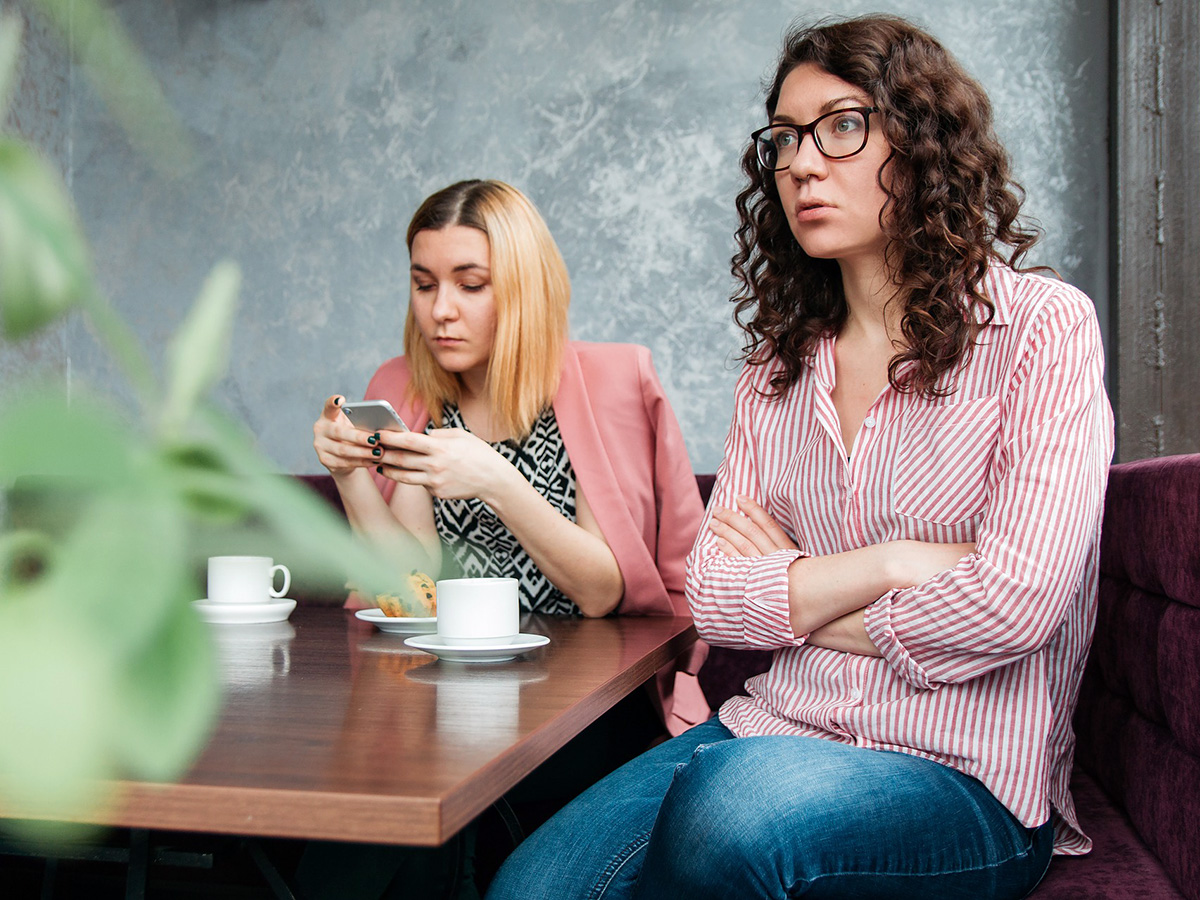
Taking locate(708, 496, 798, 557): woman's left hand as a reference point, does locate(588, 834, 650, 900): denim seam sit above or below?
below

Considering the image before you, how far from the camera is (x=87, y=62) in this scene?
6.0 inches

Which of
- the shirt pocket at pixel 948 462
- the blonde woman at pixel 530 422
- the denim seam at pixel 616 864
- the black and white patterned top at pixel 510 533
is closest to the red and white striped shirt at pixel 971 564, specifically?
the shirt pocket at pixel 948 462

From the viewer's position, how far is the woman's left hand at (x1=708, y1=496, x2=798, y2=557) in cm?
131

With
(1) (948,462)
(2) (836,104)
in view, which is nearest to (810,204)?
(2) (836,104)

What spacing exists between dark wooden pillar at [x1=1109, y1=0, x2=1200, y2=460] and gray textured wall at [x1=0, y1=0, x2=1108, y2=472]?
0.20 metres

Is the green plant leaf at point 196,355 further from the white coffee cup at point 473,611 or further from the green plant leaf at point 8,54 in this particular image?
the white coffee cup at point 473,611

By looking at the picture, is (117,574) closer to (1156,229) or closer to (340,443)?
(340,443)

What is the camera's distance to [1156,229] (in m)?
2.02

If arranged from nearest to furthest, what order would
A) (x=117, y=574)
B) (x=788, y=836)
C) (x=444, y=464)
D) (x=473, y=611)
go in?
(x=117, y=574) → (x=788, y=836) → (x=473, y=611) → (x=444, y=464)

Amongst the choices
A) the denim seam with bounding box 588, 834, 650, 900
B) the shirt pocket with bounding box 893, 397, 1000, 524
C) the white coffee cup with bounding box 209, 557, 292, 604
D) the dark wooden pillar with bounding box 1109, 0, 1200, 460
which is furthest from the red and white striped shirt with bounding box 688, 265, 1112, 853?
the dark wooden pillar with bounding box 1109, 0, 1200, 460

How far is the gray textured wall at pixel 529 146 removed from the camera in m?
2.34

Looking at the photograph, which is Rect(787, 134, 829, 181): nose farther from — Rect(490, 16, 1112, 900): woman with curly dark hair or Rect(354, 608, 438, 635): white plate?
Rect(354, 608, 438, 635): white plate

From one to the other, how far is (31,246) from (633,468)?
1.64m

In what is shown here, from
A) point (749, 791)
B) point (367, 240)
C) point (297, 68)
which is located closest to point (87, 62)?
point (749, 791)
